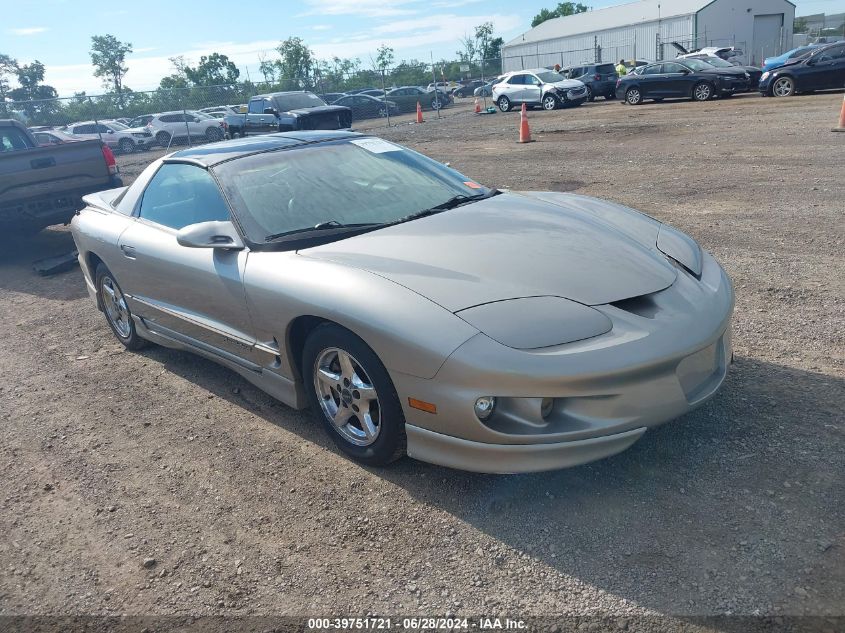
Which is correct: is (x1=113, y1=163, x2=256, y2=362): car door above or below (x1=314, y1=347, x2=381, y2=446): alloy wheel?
above

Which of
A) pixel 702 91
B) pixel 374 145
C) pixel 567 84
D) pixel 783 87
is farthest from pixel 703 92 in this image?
pixel 374 145

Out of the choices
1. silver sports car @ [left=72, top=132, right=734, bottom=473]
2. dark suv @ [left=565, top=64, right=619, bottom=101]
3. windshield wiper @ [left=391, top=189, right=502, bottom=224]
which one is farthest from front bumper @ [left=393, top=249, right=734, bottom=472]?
dark suv @ [left=565, top=64, right=619, bottom=101]

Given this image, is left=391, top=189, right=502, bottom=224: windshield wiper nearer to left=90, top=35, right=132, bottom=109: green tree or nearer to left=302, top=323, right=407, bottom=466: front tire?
left=302, top=323, right=407, bottom=466: front tire

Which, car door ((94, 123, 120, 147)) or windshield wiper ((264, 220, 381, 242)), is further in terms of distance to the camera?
car door ((94, 123, 120, 147))

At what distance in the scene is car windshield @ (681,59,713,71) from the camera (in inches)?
893

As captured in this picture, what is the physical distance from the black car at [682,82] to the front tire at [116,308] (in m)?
21.7

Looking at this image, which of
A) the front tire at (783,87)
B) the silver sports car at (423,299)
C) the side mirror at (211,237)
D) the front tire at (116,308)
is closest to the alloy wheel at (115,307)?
the front tire at (116,308)

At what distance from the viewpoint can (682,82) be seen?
2278cm

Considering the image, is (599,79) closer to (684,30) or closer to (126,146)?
(126,146)

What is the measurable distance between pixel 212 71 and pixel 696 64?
1991 inches

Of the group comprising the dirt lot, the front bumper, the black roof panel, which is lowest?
the dirt lot

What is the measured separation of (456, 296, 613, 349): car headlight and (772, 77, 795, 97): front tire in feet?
69.5

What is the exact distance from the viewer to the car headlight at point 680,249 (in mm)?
3510

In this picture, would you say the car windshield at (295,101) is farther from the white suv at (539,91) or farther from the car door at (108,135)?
the car door at (108,135)
